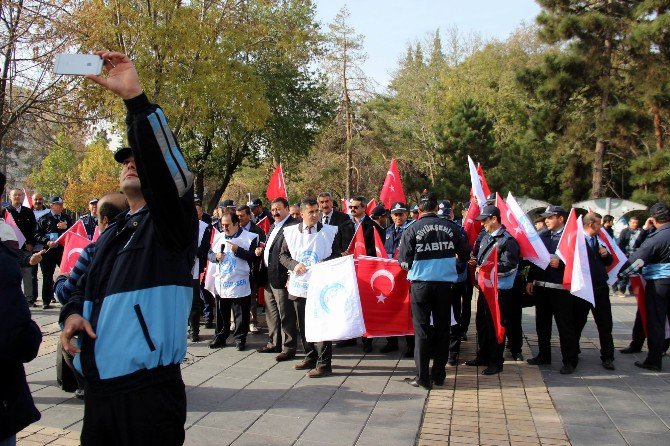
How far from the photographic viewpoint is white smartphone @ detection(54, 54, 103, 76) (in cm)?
229

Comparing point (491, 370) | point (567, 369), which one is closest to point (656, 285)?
point (567, 369)

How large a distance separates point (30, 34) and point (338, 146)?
2714cm

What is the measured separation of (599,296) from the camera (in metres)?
8.23

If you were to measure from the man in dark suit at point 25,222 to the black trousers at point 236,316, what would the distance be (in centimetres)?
417

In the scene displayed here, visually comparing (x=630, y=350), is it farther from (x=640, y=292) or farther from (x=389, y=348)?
(x=389, y=348)

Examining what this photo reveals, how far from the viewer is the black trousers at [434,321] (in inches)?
277

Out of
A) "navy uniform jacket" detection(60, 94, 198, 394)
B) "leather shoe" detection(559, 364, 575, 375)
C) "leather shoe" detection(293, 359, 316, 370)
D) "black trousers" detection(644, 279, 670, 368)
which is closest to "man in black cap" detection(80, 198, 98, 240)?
"leather shoe" detection(293, 359, 316, 370)

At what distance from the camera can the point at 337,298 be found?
25.0 feet

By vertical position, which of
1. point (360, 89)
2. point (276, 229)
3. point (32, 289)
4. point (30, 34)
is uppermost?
point (360, 89)

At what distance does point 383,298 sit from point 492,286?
1381mm

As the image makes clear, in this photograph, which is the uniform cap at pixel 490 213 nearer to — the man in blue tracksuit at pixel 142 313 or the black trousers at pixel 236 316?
the black trousers at pixel 236 316

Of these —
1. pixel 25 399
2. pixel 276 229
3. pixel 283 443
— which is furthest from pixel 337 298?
pixel 25 399

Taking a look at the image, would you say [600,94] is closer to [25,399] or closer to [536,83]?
[536,83]

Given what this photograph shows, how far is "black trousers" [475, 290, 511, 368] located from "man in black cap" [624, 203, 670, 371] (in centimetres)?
176
